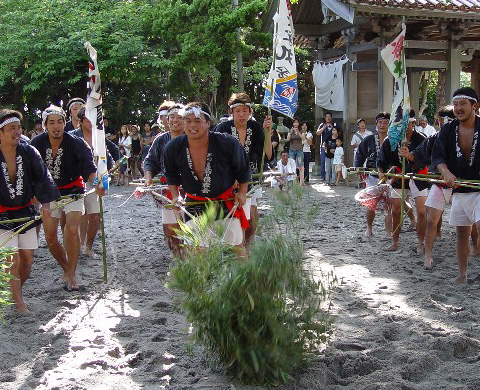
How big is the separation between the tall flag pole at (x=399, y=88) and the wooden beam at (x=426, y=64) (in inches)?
324

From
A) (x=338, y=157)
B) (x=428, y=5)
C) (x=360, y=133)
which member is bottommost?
(x=338, y=157)

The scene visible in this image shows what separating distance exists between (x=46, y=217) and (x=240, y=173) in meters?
1.82

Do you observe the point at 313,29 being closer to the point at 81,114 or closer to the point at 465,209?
the point at 81,114

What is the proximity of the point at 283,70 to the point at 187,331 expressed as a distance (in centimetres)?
403

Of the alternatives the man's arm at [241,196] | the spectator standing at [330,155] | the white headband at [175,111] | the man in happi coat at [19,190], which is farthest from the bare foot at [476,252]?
the spectator standing at [330,155]

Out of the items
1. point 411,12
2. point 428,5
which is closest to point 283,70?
point 411,12

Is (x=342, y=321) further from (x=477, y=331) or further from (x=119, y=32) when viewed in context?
(x=119, y=32)

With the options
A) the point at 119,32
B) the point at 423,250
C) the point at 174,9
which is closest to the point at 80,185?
the point at 423,250

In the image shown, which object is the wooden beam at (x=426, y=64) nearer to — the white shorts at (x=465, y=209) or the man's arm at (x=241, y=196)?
the white shorts at (x=465, y=209)

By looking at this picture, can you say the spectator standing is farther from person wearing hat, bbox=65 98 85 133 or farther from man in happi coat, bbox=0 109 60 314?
man in happi coat, bbox=0 109 60 314

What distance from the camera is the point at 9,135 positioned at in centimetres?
561

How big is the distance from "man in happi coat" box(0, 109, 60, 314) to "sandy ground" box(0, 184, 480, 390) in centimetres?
45

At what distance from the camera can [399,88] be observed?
→ 7.55m

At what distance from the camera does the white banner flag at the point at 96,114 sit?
22.2ft
